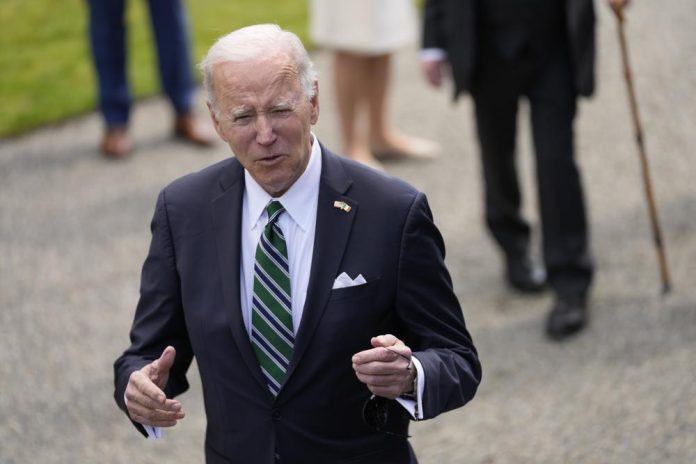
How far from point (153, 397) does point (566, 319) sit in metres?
3.21

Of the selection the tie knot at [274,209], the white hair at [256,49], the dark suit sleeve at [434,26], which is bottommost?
the dark suit sleeve at [434,26]

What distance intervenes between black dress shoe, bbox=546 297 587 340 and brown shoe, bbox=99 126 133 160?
3538 mm

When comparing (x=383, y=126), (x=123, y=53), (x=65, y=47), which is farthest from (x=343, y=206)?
(x=65, y=47)

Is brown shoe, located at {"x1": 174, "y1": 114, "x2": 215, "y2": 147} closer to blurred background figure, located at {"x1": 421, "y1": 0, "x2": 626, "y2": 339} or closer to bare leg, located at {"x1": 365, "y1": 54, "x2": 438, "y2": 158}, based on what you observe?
bare leg, located at {"x1": 365, "y1": 54, "x2": 438, "y2": 158}

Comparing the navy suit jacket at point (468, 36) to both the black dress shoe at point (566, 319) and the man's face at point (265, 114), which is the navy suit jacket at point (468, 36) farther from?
the man's face at point (265, 114)

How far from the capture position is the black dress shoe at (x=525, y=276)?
6.37m

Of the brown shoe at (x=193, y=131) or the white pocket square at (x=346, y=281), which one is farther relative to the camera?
the brown shoe at (x=193, y=131)

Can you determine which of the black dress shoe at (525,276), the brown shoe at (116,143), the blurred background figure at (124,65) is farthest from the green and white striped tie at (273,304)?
the brown shoe at (116,143)

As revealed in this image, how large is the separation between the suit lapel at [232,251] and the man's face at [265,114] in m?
0.13

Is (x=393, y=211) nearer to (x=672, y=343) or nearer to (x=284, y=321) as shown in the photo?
(x=284, y=321)

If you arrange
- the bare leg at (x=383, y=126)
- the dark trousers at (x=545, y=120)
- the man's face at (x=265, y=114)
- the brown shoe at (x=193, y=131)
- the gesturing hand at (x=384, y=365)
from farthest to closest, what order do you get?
the brown shoe at (x=193, y=131) → the bare leg at (x=383, y=126) → the dark trousers at (x=545, y=120) → the man's face at (x=265, y=114) → the gesturing hand at (x=384, y=365)

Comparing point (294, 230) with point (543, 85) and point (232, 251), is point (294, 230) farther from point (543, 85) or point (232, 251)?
point (543, 85)

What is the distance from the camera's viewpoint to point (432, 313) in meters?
3.17

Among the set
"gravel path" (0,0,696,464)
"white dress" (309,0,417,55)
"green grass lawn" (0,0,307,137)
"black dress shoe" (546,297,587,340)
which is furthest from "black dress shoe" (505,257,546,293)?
"green grass lawn" (0,0,307,137)
